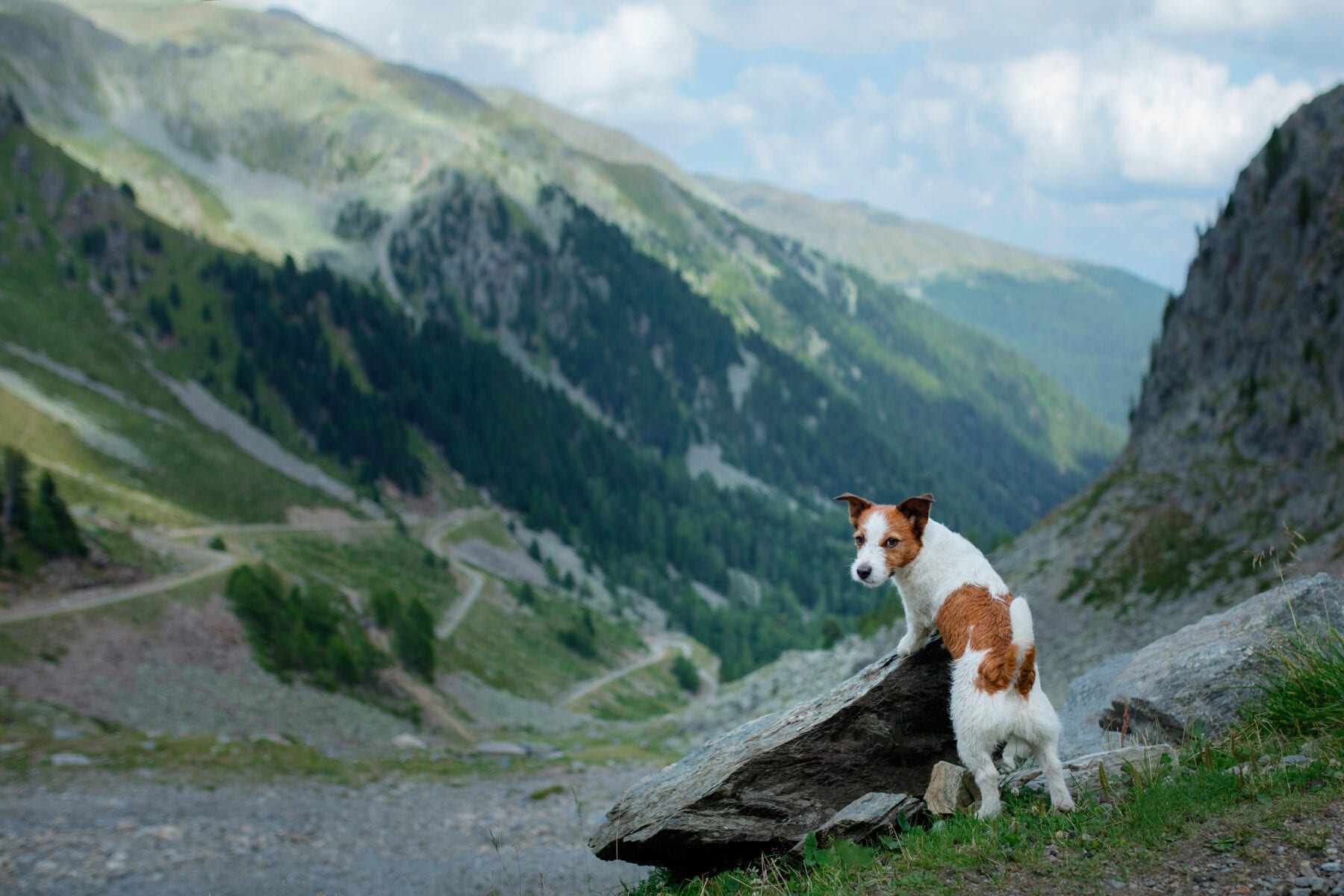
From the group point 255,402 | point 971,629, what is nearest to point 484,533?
point 255,402

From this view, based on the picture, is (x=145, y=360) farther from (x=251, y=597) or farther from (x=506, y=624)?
(x=251, y=597)

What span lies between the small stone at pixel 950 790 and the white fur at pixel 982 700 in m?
0.22

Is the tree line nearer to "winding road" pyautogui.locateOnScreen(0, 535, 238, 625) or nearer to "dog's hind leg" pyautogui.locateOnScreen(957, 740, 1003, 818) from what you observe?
"winding road" pyautogui.locateOnScreen(0, 535, 238, 625)

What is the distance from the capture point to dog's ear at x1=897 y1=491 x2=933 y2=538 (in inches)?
384

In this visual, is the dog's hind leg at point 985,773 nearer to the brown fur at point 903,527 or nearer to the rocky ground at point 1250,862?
the rocky ground at point 1250,862

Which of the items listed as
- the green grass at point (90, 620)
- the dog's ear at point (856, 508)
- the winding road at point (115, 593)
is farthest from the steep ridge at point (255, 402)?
the dog's ear at point (856, 508)

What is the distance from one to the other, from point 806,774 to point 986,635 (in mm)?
3666

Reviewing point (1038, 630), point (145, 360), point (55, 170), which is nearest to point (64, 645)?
point (1038, 630)

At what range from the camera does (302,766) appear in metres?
39.2

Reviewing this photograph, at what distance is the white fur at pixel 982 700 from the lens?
8.63 meters

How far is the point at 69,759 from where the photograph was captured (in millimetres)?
34500

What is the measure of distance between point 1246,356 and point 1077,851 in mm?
63937

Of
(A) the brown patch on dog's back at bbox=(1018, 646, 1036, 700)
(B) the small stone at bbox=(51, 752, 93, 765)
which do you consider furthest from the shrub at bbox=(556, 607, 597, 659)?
(A) the brown patch on dog's back at bbox=(1018, 646, 1036, 700)


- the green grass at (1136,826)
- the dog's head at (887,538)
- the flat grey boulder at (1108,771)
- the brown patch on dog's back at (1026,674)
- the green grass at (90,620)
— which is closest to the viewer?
the green grass at (1136,826)
